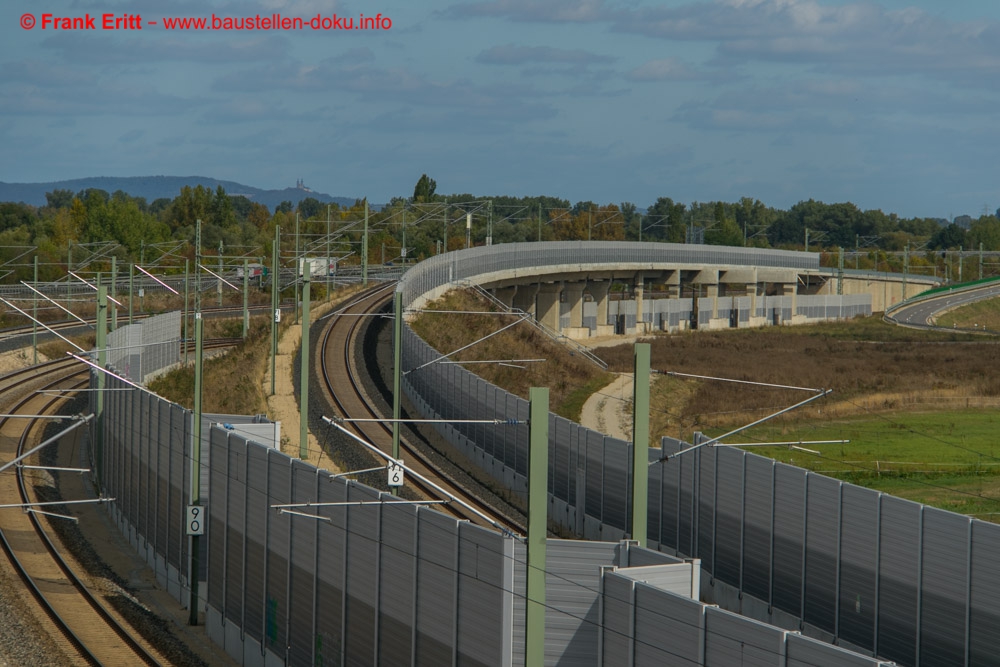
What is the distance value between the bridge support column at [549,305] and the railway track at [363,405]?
22521 millimetres

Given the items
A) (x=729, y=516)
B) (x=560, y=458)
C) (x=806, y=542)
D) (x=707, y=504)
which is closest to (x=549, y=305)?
(x=560, y=458)

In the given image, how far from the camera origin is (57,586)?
31750 mm

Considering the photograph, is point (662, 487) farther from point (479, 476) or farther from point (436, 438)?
point (436, 438)

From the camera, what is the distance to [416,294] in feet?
242

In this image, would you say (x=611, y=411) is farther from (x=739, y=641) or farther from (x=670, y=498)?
(x=739, y=641)

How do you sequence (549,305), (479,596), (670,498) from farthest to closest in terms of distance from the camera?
(549,305), (670,498), (479,596)

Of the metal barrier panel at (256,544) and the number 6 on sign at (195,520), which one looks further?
the number 6 on sign at (195,520)

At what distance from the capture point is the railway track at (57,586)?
26531mm

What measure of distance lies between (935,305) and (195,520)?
13115 cm

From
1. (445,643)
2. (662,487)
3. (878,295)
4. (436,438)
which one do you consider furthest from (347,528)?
(878,295)

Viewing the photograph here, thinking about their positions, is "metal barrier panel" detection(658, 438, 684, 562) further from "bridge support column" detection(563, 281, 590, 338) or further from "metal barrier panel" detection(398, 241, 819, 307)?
"bridge support column" detection(563, 281, 590, 338)

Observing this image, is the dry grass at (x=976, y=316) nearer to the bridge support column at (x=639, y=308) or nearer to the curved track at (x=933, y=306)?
the curved track at (x=933, y=306)

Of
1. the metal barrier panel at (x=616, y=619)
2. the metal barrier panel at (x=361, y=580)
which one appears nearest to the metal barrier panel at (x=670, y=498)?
the metal barrier panel at (x=361, y=580)

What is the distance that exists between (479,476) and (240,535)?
19.8 m
